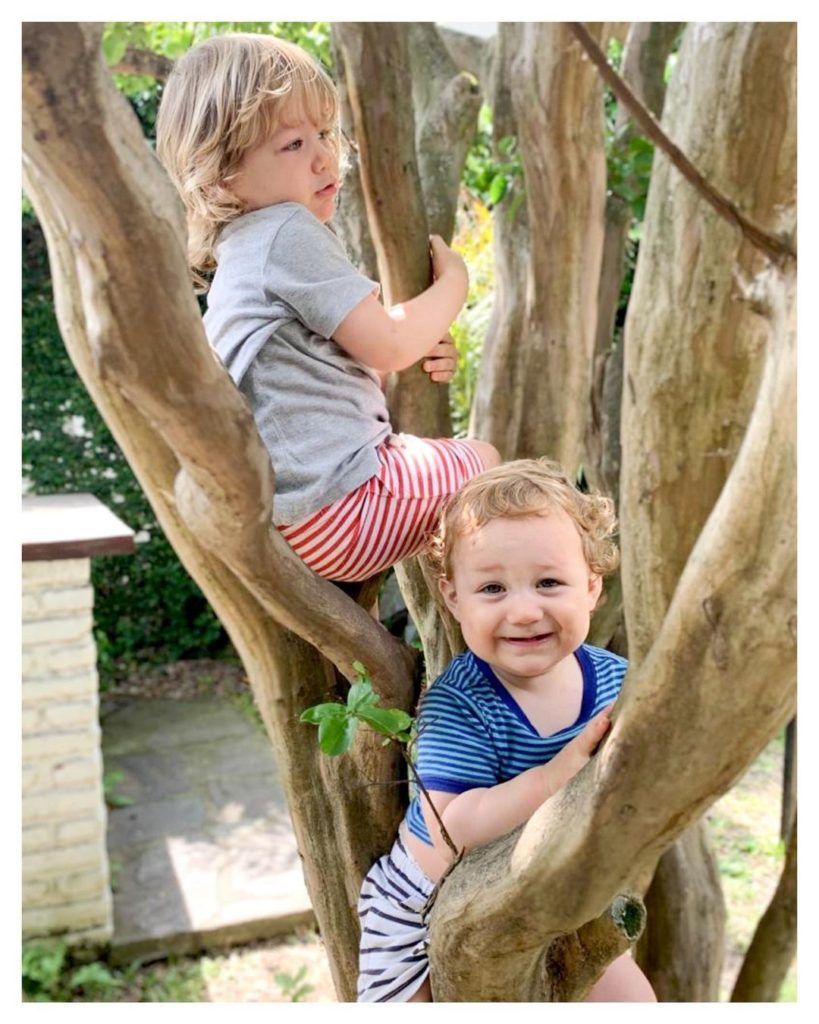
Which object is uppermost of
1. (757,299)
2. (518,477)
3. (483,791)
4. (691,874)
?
(757,299)

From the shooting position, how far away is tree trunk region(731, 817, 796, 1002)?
2.47m

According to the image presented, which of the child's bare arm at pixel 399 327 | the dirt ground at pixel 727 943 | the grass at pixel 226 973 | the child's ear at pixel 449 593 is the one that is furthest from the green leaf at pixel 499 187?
the grass at pixel 226 973

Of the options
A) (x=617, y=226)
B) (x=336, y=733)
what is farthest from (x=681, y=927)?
(x=336, y=733)

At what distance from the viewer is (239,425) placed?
0.94 metres

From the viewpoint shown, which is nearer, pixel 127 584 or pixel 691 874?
pixel 691 874

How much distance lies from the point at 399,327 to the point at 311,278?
0.13 meters

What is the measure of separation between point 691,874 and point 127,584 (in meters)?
4.74

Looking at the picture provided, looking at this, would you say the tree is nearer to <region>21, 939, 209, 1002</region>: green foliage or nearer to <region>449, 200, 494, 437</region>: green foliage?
<region>21, 939, 209, 1002</region>: green foliage

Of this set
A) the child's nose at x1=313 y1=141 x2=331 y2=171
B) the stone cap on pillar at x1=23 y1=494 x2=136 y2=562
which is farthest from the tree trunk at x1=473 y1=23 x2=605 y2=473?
the stone cap on pillar at x1=23 y1=494 x2=136 y2=562

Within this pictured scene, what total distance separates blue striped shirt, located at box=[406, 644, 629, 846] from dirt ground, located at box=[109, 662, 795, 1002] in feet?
7.58

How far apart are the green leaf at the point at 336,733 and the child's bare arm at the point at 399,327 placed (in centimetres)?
46

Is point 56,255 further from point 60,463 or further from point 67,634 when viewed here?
point 60,463

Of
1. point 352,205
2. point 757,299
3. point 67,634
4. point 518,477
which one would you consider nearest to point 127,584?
point 67,634

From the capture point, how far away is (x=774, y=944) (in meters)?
2.50
